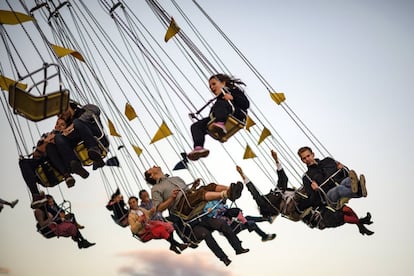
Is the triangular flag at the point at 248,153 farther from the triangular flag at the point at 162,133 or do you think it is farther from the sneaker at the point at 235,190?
the sneaker at the point at 235,190

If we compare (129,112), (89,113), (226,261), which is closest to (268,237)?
(226,261)

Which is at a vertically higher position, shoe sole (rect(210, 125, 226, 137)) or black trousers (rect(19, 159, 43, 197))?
black trousers (rect(19, 159, 43, 197))

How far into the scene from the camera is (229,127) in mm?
5648

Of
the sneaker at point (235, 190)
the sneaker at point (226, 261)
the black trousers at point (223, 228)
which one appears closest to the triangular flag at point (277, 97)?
the black trousers at point (223, 228)

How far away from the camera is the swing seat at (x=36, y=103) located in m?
4.45

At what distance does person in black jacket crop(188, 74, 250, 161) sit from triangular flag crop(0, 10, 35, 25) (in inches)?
88.0

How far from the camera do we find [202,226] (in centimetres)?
618

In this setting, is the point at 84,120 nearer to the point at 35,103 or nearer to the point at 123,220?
the point at 35,103

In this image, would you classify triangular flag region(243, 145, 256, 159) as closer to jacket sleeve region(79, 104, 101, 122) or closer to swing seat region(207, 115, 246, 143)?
swing seat region(207, 115, 246, 143)

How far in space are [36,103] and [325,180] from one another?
3.49 m

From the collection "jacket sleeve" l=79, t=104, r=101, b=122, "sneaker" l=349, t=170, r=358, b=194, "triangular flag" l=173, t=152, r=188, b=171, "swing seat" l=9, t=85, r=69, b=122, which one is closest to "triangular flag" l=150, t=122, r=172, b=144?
"triangular flag" l=173, t=152, r=188, b=171

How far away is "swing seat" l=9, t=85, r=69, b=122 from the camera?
4.45m

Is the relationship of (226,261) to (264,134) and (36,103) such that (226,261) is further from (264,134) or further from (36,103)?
(36,103)

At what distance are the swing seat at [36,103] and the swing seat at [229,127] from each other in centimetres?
179
